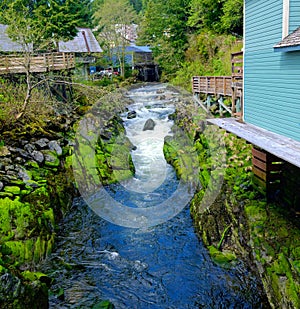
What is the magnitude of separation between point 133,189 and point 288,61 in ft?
26.6

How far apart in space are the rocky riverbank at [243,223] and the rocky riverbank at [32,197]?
13.8 feet

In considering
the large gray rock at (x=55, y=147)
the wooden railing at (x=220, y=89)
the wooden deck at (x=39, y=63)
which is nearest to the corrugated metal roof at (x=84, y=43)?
the wooden deck at (x=39, y=63)

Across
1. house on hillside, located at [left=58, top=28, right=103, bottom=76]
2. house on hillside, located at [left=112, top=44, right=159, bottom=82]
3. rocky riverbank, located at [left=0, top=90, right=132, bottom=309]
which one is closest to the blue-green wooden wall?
rocky riverbank, located at [left=0, top=90, right=132, bottom=309]

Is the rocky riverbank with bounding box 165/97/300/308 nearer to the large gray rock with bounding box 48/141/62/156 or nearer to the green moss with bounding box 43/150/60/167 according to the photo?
the green moss with bounding box 43/150/60/167

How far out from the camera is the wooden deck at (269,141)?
586 centimetres

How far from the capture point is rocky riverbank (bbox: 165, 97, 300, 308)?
6.20 m

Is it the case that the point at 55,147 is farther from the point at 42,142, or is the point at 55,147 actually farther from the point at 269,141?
the point at 269,141

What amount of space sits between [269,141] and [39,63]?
35.7 ft

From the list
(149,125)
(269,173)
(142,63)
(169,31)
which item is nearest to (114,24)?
(169,31)

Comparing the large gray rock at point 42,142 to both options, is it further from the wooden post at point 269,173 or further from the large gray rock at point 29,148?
the wooden post at point 269,173

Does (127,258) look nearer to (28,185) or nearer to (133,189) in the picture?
(28,185)

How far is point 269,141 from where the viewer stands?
6.95m

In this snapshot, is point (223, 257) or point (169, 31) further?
point (169, 31)

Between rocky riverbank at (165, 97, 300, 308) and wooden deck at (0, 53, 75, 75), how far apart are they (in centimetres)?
758
